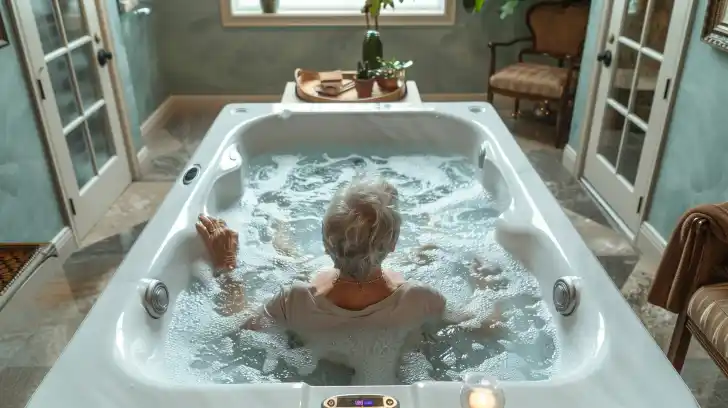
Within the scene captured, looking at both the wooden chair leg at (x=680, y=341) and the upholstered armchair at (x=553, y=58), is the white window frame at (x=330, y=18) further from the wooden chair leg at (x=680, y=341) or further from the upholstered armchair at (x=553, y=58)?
the wooden chair leg at (x=680, y=341)

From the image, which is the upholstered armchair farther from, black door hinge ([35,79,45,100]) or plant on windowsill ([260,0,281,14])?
black door hinge ([35,79,45,100])

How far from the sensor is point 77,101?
2.57 m

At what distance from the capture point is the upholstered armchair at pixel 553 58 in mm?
3424

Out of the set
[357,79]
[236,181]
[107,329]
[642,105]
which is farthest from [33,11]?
[642,105]

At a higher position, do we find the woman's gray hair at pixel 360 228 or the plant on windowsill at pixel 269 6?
the plant on windowsill at pixel 269 6

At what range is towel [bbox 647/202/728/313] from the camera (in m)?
1.51

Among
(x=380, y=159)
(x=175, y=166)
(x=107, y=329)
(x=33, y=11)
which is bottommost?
(x=175, y=166)

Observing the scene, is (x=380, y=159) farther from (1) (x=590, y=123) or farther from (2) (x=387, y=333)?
(2) (x=387, y=333)

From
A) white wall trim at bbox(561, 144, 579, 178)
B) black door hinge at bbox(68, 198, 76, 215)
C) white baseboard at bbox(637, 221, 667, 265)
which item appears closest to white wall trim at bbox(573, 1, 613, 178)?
white wall trim at bbox(561, 144, 579, 178)

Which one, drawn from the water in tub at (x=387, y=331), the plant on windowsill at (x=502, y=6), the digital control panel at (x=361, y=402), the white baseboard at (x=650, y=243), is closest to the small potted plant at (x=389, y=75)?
the water in tub at (x=387, y=331)

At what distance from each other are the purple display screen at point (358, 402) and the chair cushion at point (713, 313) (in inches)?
34.7

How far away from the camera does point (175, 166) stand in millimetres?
3258

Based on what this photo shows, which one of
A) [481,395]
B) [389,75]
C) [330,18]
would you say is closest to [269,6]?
[330,18]

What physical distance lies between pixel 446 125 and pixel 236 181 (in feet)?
3.13
